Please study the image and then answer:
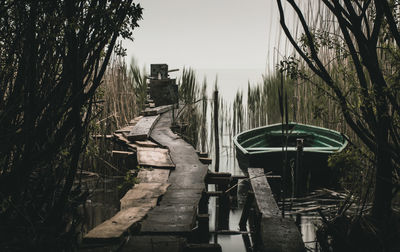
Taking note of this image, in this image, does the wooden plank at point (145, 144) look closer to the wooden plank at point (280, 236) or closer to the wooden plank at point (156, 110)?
the wooden plank at point (156, 110)

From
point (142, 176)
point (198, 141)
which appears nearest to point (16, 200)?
point (142, 176)

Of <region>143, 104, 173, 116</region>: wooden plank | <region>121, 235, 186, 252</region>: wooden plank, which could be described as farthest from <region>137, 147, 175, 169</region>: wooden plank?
<region>143, 104, 173, 116</region>: wooden plank

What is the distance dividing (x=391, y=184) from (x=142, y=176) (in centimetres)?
291

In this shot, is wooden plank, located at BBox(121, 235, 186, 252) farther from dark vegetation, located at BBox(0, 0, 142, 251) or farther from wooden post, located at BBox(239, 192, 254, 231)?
wooden post, located at BBox(239, 192, 254, 231)

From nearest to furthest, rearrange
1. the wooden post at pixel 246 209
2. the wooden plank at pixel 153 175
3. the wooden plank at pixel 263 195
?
the wooden plank at pixel 263 195, the wooden plank at pixel 153 175, the wooden post at pixel 246 209

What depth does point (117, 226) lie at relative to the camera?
409 cm

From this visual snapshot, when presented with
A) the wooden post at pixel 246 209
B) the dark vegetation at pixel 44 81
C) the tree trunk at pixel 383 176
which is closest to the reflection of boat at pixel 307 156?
the wooden post at pixel 246 209

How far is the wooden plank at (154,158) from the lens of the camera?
6691 mm

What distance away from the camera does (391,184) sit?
14.4 ft

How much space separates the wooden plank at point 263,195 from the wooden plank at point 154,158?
1114 millimetres

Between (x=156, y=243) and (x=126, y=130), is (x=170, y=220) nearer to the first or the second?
(x=156, y=243)

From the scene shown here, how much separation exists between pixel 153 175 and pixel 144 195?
1006 millimetres

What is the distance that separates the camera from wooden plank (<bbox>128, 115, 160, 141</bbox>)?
8.56 m

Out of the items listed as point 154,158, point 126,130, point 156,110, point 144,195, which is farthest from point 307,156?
point 144,195
